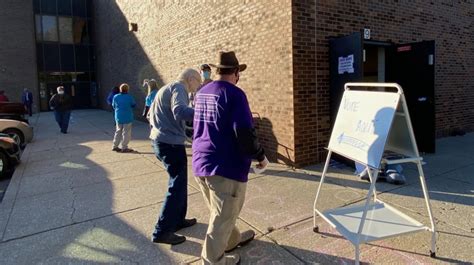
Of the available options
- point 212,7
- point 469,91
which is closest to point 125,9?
point 212,7

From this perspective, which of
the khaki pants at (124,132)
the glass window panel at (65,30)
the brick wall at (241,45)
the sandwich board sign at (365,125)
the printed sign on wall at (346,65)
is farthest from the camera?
the glass window panel at (65,30)

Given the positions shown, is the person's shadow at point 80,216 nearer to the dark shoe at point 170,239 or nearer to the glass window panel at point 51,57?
the dark shoe at point 170,239

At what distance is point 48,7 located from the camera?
25.1 meters

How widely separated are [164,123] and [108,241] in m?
1.42

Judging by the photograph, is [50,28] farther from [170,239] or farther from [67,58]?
[170,239]

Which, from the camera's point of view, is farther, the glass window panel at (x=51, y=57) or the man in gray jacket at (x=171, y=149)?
the glass window panel at (x=51, y=57)

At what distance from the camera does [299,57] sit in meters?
6.46

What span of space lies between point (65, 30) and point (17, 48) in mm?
3542

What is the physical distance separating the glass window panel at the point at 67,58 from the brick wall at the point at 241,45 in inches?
496

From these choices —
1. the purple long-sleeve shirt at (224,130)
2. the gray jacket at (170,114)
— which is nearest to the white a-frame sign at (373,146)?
the purple long-sleeve shirt at (224,130)

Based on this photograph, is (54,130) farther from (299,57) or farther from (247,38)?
(299,57)

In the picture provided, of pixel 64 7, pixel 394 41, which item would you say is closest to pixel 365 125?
pixel 394 41

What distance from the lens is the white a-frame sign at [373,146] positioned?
3074 mm

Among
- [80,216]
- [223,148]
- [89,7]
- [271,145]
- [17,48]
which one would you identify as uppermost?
[89,7]
